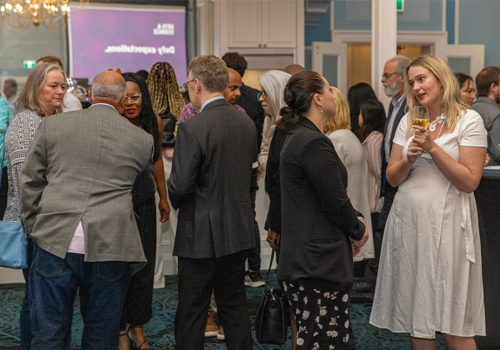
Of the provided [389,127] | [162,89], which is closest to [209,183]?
[162,89]

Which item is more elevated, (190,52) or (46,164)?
(190,52)

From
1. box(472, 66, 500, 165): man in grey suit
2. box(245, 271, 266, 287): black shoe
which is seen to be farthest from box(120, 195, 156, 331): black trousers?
box(472, 66, 500, 165): man in grey suit

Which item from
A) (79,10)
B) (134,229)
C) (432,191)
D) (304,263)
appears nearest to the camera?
(304,263)

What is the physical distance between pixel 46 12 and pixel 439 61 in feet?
24.6

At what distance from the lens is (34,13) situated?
823 centimetres

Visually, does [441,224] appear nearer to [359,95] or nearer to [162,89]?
[162,89]

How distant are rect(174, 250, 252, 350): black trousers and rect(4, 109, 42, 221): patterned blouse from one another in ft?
2.93

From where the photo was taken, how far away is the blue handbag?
2512mm

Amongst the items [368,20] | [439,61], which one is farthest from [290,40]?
[439,61]

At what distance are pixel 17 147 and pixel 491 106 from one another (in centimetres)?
358

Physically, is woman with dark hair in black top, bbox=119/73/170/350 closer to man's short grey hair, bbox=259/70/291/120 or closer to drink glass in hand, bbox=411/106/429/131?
man's short grey hair, bbox=259/70/291/120

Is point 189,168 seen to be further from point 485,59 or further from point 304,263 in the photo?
point 485,59

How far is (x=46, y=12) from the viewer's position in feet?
27.7

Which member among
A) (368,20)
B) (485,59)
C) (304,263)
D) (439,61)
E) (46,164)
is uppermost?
(368,20)
